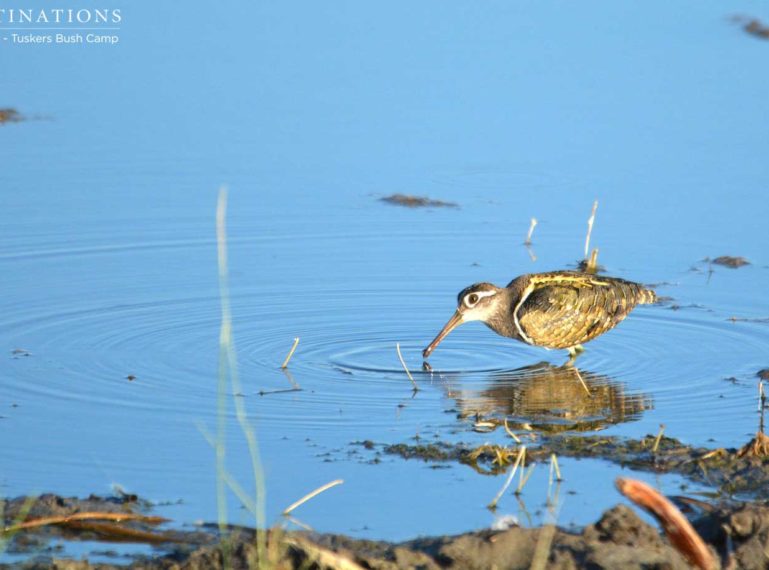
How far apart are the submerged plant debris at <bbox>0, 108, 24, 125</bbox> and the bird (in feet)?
19.9

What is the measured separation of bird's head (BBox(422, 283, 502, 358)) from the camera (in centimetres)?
1066

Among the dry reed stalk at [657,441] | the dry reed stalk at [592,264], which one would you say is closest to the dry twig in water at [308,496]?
the dry reed stalk at [657,441]

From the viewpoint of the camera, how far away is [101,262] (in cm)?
1201

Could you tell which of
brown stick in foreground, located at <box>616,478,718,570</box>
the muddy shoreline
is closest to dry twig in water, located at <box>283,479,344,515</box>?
the muddy shoreline

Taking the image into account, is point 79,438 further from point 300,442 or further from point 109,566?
point 109,566

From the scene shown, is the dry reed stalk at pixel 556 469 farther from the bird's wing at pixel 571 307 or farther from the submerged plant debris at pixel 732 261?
the submerged plant debris at pixel 732 261

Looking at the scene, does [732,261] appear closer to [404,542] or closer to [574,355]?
[574,355]

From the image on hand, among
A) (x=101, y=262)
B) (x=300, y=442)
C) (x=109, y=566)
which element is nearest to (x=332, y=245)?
(x=101, y=262)

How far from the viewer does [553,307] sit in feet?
35.2

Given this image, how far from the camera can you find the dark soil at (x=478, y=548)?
19.6ft

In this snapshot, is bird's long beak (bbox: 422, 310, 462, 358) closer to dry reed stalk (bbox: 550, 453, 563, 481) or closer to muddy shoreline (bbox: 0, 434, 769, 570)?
dry reed stalk (bbox: 550, 453, 563, 481)

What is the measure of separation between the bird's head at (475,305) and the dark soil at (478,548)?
13.4 feet

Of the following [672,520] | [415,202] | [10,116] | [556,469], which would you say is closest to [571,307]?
[415,202]

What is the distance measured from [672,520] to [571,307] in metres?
4.82
